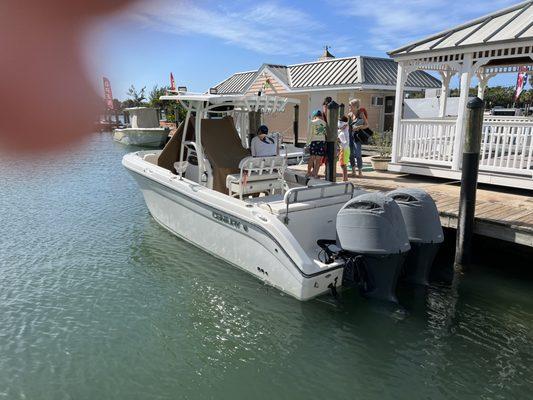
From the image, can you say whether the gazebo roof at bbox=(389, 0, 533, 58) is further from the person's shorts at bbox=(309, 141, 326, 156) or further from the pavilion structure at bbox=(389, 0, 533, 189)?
the person's shorts at bbox=(309, 141, 326, 156)

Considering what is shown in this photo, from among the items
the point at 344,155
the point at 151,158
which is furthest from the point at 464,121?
the point at 151,158

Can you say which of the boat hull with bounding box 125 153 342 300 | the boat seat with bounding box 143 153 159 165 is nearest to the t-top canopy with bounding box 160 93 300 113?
the boat hull with bounding box 125 153 342 300

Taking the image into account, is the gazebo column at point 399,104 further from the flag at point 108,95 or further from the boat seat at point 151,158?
the flag at point 108,95

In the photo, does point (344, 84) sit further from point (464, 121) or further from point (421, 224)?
point (421, 224)

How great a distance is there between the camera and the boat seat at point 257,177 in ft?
23.8

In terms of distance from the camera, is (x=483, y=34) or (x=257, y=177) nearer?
(x=257, y=177)

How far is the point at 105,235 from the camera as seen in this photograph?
9250 millimetres

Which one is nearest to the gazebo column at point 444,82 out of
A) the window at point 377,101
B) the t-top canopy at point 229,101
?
the t-top canopy at point 229,101

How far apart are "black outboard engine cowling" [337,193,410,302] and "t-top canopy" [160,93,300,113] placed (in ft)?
7.92

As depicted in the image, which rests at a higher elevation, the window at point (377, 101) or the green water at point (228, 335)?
the window at point (377, 101)

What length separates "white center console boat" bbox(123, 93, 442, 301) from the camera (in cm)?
561

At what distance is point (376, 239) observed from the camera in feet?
18.0

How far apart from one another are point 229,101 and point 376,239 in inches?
131

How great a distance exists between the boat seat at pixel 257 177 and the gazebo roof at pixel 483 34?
15.0 ft
